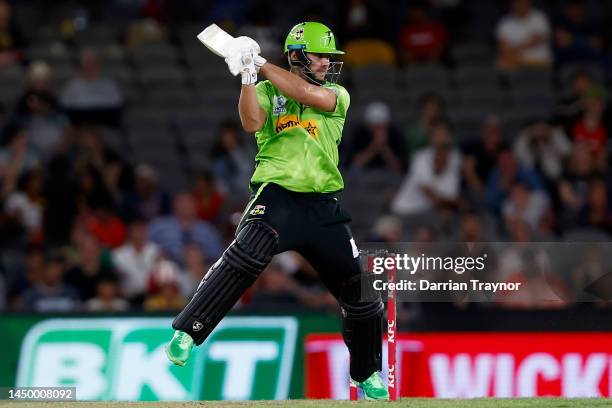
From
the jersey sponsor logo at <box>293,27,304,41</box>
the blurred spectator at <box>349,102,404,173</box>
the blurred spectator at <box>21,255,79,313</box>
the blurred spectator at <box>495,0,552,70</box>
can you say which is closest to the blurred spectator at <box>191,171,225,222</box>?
the blurred spectator at <box>349,102,404,173</box>

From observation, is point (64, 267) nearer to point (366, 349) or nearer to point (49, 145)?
point (49, 145)

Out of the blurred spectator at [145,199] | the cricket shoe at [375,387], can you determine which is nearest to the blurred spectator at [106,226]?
the blurred spectator at [145,199]

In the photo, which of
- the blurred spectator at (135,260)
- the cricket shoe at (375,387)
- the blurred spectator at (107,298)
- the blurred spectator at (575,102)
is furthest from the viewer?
the blurred spectator at (575,102)

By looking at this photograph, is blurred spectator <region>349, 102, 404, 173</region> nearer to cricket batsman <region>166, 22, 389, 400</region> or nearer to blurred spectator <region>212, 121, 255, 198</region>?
blurred spectator <region>212, 121, 255, 198</region>

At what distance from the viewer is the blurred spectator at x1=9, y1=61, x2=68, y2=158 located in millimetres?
→ 14773

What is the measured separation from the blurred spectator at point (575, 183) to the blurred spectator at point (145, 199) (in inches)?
150

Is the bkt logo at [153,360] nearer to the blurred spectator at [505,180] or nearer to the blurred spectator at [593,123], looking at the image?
the blurred spectator at [505,180]

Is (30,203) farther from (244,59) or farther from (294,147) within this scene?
(244,59)

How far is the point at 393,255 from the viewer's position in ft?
26.7

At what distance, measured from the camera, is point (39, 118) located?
14.8 m

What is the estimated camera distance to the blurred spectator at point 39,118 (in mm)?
14773

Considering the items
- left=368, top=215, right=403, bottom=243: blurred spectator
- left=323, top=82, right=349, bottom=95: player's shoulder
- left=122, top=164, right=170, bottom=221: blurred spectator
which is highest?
left=323, top=82, right=349, bottom=95: player's shoulder

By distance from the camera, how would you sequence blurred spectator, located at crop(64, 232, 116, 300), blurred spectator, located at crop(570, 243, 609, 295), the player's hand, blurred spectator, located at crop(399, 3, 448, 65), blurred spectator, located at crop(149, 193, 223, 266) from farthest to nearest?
blurred spectator, located at crop(399, 3, 448, 65), blurred spectator, located at crop(149, 193, 223, 266), blurred spectator, located at crop(64, 232, 116, 300), blurred spectator, located at crop(570, 243, 609, 295), the player's hand

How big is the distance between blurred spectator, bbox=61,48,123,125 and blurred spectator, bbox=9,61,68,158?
32 centimetres
